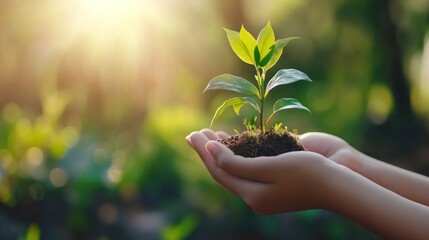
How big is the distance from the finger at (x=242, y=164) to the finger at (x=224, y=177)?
1cm

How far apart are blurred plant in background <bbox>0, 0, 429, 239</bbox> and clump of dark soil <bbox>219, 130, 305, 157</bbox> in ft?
3.63

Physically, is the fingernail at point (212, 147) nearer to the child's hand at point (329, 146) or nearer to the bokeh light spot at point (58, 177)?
the child's hand at point (329, 146)

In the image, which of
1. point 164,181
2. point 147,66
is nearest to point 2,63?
point 147,66

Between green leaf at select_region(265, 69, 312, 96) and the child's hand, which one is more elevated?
green leaf at select_region(265, 69, 312, 96)

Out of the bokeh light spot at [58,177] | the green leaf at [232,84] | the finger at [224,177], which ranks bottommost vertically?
the bokeh light spot at [58,177]

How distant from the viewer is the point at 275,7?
385cm

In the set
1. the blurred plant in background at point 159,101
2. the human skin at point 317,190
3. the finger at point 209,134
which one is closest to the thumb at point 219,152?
the human skin at point 317,190

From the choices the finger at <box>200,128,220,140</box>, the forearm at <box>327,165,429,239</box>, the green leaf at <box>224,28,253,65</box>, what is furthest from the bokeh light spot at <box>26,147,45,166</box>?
the forearm at <box>327,165,429,239</box>

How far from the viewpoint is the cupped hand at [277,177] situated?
0.91 meters

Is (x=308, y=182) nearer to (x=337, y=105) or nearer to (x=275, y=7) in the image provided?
(x=337, y=105)

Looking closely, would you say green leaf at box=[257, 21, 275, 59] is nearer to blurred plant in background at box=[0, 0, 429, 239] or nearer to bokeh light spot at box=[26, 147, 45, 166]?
blurred plant in background at box=[0, 0, 429, 239]

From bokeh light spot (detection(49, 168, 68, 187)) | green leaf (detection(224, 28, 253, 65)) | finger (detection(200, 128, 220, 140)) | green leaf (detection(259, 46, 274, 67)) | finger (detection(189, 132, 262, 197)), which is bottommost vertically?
bokeh light spot (detection(49, 168, 68, 187))

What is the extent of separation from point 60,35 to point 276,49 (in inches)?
95.0

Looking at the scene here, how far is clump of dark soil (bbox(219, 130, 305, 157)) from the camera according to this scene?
1.00 meters
